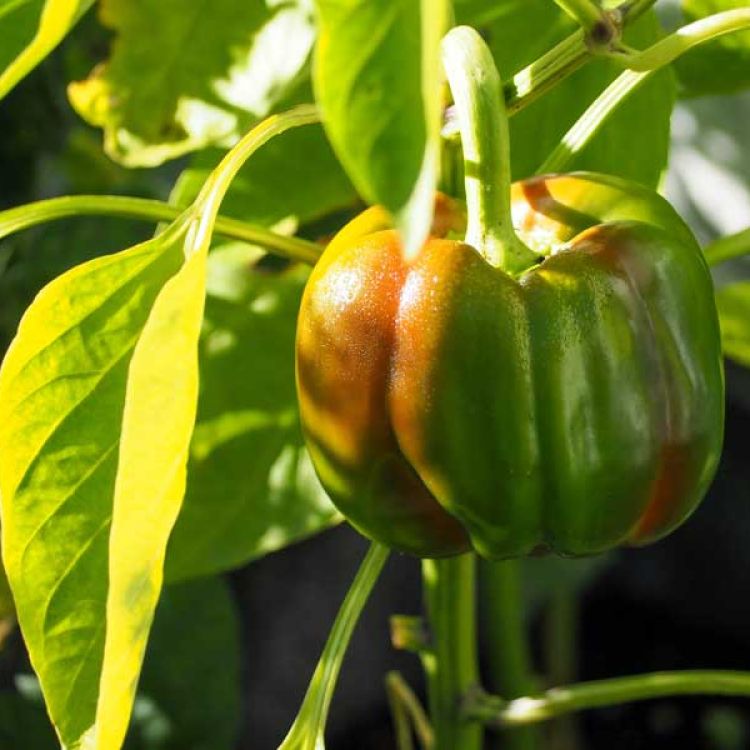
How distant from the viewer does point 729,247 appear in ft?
2.20

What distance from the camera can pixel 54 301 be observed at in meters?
0.53

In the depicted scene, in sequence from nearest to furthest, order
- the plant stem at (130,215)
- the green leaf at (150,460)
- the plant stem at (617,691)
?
the green leaf at (150,460) → the plant stem at (130,215) → the plant stem at (617,691)

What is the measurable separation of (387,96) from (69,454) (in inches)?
9.9

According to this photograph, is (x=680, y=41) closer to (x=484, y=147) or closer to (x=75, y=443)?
(x=484, y=147)

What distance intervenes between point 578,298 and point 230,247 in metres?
0.33

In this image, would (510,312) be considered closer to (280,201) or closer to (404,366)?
(404,366)

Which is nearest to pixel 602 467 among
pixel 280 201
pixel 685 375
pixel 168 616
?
pixel 685 375

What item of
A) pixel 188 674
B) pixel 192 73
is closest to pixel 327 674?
pixel 192 73

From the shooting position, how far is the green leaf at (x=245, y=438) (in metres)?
0.78

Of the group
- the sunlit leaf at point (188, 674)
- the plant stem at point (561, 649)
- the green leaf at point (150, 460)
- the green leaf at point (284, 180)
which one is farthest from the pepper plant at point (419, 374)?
the plant stem at point (561, 649)

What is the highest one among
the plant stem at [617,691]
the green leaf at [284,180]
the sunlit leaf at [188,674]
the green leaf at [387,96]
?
the green leaf at [387,96]

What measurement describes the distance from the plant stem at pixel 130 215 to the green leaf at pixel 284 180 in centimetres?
12

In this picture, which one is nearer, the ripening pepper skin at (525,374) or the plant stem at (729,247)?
the ripening pepper skin at (525,374)

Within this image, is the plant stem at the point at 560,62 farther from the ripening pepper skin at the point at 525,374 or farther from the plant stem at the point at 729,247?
the plant stem at the point at 729,247
